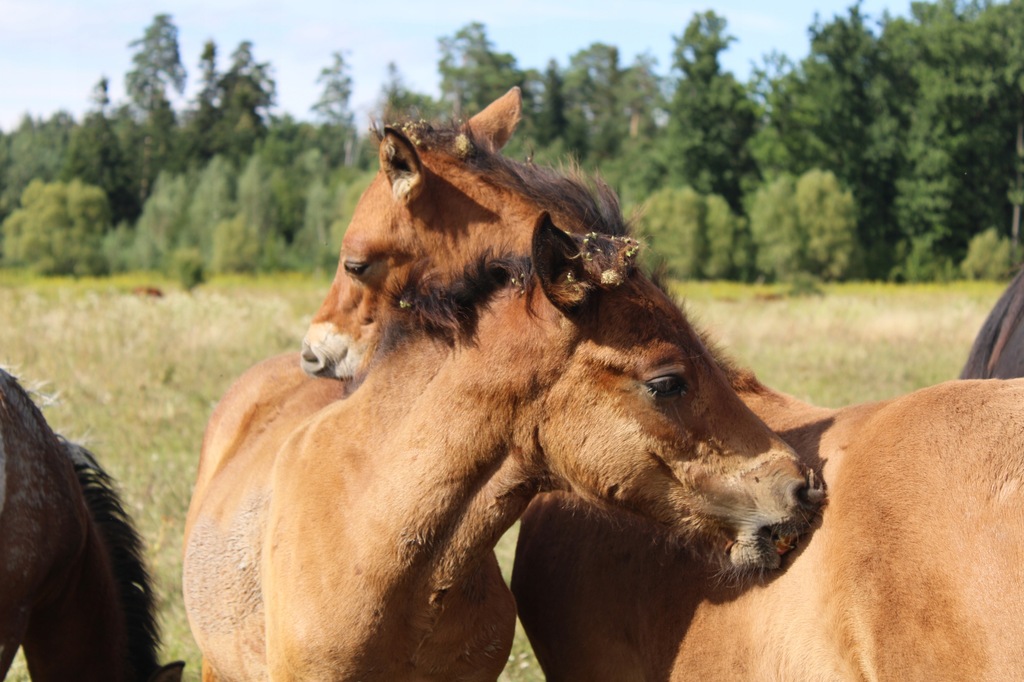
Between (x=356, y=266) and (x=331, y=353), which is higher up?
(x=356, y=266)

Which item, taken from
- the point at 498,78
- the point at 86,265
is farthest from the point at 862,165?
the point at 86,265

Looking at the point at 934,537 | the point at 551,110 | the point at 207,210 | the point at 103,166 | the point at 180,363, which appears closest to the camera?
the point at 934,537

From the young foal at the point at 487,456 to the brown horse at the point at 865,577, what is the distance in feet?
0.56

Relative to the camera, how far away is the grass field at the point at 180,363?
661cm

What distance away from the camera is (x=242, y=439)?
428cm

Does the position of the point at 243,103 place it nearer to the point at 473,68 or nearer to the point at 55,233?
the point at 473,68

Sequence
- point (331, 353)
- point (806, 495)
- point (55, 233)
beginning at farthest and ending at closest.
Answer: point (55, 233), point (331, 353), point (806, 495)

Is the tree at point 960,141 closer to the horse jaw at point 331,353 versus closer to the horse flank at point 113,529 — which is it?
the horse jaw at point 331,353

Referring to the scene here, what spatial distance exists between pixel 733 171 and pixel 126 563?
181ft

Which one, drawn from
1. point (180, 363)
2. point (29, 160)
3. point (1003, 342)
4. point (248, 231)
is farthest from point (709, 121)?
point (1003, 342)

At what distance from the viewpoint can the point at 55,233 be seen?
4209cm

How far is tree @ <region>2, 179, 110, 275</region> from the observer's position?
4131cm

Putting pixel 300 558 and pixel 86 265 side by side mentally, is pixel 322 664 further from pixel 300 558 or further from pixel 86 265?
pixel 86 265

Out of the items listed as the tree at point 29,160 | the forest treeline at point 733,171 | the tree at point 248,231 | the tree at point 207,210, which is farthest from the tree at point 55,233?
the tree at point 29,160
